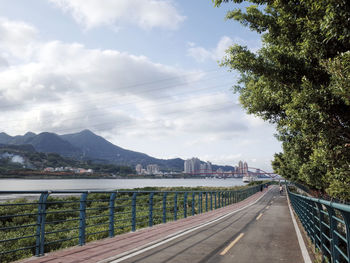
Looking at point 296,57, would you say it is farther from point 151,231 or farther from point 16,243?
point 16,243

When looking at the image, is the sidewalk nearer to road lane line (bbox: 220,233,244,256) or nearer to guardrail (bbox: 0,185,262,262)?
guardrail (bbox: 0,185,262,262)

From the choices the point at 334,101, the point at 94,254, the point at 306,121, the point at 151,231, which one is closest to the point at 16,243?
the point at 151,231

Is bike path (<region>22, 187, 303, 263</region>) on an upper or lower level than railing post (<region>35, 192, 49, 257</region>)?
lower

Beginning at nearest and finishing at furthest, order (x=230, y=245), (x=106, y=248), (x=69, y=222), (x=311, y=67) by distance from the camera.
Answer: (x=106, y=248) < (x=230, y=245) < (x=311, y=67) < (x=69, y=222)

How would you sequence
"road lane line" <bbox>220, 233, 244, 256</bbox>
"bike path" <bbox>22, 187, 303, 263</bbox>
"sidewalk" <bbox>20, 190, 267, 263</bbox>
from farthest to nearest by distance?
"road lane line" <bbox>220, 233, 244, 256</bbox>
"bike path" <bbox>22, 187, 303, 263</bbox>
"sidewalk" <bbox>20, 190, 267, 263</bbox>

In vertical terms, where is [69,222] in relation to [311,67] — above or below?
below

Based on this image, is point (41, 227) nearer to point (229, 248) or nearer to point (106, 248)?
point (106, 248)

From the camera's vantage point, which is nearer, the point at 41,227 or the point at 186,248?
the point at 41,227

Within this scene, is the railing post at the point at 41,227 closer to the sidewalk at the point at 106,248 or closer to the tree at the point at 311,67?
the sidewalk at the point at 106,248

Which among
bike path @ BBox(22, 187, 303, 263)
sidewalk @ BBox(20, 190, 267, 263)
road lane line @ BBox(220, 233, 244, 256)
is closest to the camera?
sidewalk @ BBox(20, 190, 267, 263)

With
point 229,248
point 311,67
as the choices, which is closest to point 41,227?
point 229,248

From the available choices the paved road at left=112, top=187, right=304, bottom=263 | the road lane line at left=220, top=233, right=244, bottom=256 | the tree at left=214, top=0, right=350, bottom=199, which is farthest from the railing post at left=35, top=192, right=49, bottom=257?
the tree at left=214, top=0, right=350, bottom=199

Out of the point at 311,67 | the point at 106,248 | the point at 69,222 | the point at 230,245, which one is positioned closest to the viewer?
the point at 106,248

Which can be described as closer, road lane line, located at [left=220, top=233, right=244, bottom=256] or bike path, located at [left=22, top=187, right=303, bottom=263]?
bike path, located at [left=22, top=187, right=303, bottom=263]
